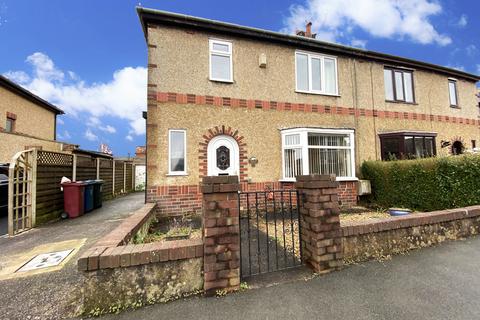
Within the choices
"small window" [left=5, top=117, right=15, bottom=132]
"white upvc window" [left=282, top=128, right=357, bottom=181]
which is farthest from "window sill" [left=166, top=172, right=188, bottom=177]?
"small window" [left=5, top=117, right=15, bottom=132]

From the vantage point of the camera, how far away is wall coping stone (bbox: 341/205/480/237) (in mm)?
3396

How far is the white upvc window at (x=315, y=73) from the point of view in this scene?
866cm

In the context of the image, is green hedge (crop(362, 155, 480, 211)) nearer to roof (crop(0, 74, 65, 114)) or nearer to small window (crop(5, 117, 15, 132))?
roof (crop(0, 74, 65, 114))

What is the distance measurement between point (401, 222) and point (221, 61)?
6743 mm

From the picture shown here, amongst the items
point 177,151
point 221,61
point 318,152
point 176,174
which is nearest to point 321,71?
point 318,152

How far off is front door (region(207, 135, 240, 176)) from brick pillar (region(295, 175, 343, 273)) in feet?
14.6

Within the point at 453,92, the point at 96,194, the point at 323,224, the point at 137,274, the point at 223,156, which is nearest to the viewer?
the point at 137,274

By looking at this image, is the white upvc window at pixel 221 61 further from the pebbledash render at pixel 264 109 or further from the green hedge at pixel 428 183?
the green hedge at pixel 428 183

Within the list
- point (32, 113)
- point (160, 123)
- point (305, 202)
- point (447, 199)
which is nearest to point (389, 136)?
point (447, 199)

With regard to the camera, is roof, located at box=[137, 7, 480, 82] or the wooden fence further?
roof, located at box=[137, 7, 480, 82]

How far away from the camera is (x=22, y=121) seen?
13.3 metres

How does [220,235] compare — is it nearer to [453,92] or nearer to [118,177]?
[118,177]

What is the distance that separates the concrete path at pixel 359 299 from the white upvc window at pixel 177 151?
487cm

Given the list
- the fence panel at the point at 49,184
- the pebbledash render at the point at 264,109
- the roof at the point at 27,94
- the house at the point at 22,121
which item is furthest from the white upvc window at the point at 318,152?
→ the roof at the point at 27,94
